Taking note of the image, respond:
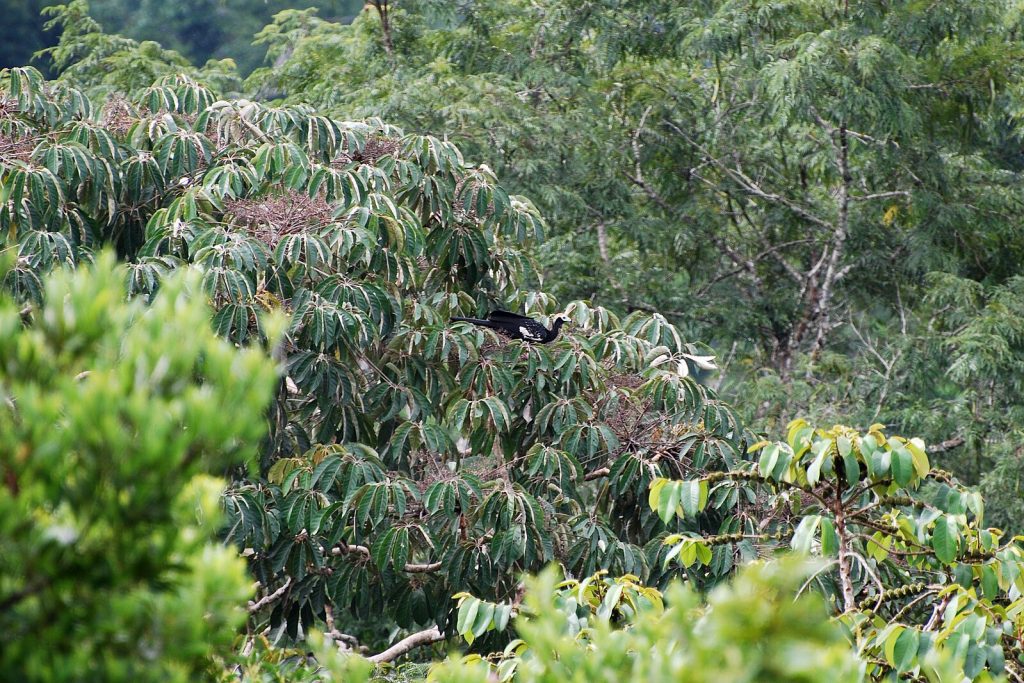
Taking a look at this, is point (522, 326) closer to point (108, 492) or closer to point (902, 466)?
point (902, 466)

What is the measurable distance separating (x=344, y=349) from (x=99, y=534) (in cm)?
271

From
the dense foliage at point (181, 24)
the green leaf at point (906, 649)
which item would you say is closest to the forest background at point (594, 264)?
the green leaf at point (906, 649)

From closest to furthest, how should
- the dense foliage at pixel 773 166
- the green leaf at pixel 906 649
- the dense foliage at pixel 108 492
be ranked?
1. the dense foliage at pixel 108 492
2. the green leaf at pixel 906 649
3. the dense foliage at pixel 773 166

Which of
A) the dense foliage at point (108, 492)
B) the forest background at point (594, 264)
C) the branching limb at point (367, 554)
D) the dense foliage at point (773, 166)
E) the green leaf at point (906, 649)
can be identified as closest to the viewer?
the dense foliage at point (108, 492)

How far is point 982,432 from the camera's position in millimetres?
6406

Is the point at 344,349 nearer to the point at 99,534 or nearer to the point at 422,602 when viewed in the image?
the point at 422,602

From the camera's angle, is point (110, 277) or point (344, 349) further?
point (344, 349)

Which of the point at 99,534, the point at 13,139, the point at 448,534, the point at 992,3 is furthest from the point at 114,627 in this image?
the point at 992,3

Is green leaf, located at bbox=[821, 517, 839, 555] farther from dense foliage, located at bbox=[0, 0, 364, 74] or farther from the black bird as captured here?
dense foliage, located at bbox=[0, 0, 364, 74]

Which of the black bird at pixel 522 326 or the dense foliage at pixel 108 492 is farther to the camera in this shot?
the black bird at pixel 522 326

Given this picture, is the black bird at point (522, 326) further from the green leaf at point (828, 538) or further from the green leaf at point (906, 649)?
the green leaf at point (906, 649)

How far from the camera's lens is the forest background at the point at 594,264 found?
360cm

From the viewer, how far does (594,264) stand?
23.3 ft

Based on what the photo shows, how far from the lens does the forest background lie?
3604 millimetres
